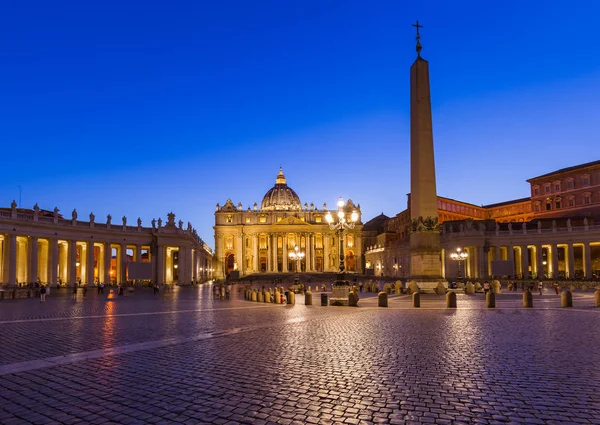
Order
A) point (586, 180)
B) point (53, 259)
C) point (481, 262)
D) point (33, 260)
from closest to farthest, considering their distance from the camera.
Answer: point (33, 260) → point (53, 259) → point (481, 262) → point (586, 180)

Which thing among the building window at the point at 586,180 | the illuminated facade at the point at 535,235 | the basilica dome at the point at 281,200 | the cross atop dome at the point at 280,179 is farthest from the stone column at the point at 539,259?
the cross atop dome at the point at 280,179

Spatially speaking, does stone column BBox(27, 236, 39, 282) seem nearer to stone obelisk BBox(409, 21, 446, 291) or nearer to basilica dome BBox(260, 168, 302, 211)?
stone obelisk BBox(409, 21, 446, 291)

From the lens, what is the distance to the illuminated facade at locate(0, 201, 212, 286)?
46.6m

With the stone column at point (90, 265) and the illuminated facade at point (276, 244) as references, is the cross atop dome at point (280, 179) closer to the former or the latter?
the illuminated facade at point (276, 244)

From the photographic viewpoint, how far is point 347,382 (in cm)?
736

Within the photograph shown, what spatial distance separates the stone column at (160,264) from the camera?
6375 cm

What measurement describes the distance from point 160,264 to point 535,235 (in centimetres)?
4727

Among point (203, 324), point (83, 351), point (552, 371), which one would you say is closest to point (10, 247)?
point (203, 324)

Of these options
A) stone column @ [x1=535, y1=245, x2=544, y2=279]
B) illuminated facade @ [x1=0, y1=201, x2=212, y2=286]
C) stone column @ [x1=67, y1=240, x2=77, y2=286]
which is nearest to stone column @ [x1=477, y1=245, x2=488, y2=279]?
stone column @ [x1=535, y1=245, x2=544, y2=279]

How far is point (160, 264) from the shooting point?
210 ft

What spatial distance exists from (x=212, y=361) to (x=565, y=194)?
78.7 m

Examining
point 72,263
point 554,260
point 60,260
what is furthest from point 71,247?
point 554,260

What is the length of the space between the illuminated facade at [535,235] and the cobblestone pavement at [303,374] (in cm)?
3413

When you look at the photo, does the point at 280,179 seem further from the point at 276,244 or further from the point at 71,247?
the point at 71,247
